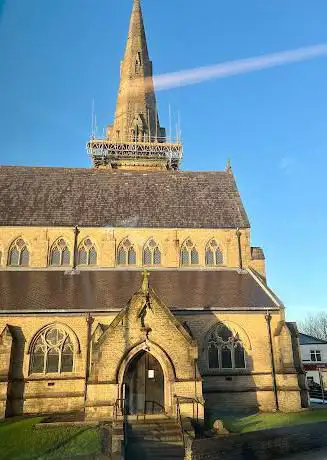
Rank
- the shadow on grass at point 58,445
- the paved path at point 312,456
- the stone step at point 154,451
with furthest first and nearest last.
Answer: the shadow on grass at point 58,445, the stone step at point 154,451, the paved path at point 312,456

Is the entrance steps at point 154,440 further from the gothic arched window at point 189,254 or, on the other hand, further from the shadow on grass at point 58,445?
the gothic arched window at point 189,254

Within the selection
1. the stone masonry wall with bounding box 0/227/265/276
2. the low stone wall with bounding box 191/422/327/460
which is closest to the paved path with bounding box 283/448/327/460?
the low stone wall with bounding box 191/422/327/460

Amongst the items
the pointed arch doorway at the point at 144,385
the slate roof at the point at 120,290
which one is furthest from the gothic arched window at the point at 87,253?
the pointed arch doorway at the point at 144,385

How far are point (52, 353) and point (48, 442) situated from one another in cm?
644

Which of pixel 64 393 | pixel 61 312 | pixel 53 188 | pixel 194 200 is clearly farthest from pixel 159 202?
pixel 64 393

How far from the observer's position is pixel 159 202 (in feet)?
97.0

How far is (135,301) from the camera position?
18547mm

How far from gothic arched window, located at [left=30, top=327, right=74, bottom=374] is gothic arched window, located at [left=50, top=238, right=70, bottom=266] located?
18.1 feet

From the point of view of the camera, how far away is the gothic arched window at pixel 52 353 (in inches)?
833

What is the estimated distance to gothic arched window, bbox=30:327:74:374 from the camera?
21156 mm

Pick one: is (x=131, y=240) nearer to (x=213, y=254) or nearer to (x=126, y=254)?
(x=126, y=254)

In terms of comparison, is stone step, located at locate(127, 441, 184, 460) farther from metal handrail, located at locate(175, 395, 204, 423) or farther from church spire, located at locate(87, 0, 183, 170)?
church spire, located at locate(87, 0, 183, 170)

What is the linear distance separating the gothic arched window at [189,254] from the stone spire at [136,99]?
21.8 metres

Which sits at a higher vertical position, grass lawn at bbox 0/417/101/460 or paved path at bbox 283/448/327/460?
grass lawn at bbox 0/417/101/460
